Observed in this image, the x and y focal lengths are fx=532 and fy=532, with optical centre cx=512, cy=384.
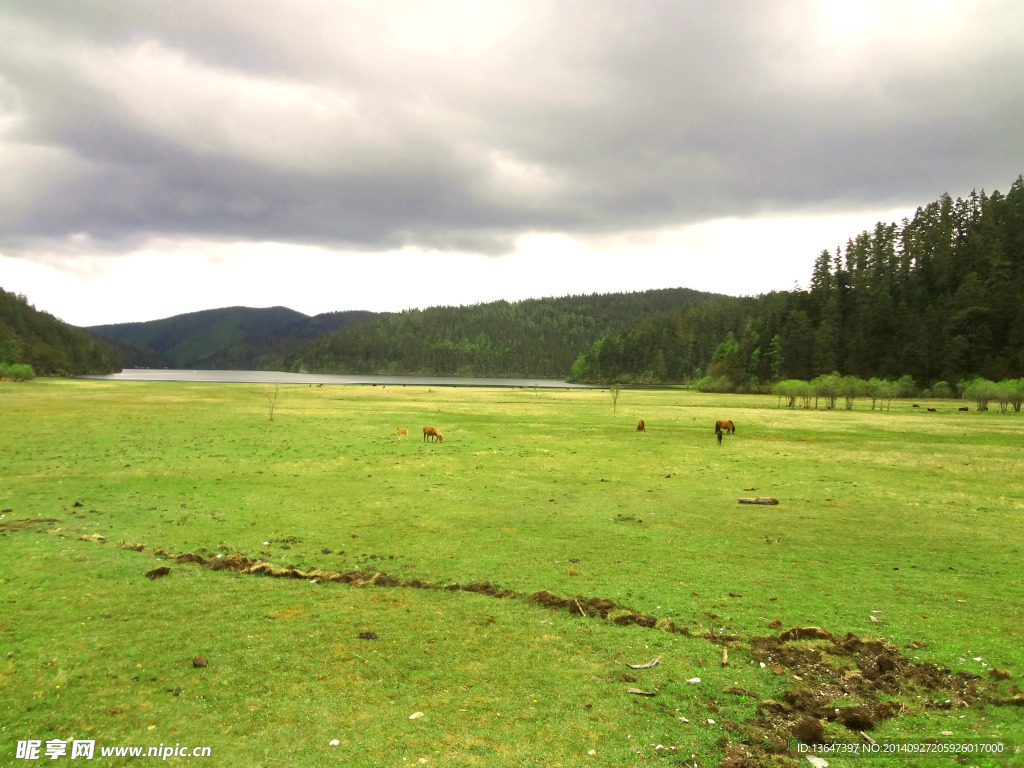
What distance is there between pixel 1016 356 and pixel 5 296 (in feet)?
917

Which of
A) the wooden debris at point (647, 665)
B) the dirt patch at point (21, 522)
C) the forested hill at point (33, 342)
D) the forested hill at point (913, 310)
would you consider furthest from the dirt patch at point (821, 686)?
the forested hill at point (33, 342)

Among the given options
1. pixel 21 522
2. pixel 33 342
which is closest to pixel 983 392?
pixel 21 522

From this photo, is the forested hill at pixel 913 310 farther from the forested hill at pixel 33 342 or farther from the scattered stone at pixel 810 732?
the forested hill at pixel 33 342

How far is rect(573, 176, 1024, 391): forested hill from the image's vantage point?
3976 inches

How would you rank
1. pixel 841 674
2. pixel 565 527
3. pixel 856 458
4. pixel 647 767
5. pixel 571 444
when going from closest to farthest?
pixel 647 767 < pixel 841 674 < pixel 565 527 < pixel 856 458 < pixel 571 444

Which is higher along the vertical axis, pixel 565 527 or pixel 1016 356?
pixel 1016 356

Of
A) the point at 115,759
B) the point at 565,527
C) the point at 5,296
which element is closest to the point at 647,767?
the point at 115,759

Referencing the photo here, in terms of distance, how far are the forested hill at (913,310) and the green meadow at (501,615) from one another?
102m

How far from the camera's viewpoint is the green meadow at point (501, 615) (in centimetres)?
664

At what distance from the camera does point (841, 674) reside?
8.12 meters

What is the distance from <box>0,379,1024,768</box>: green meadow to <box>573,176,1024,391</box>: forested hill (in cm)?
10207

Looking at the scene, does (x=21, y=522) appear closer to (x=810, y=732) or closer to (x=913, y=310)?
(x=810, y=732)

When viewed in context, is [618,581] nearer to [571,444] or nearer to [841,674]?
[841,674]

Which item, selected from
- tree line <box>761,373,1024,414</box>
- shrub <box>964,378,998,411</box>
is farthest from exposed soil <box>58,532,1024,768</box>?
shrub <box>964,378,998,411</box>
